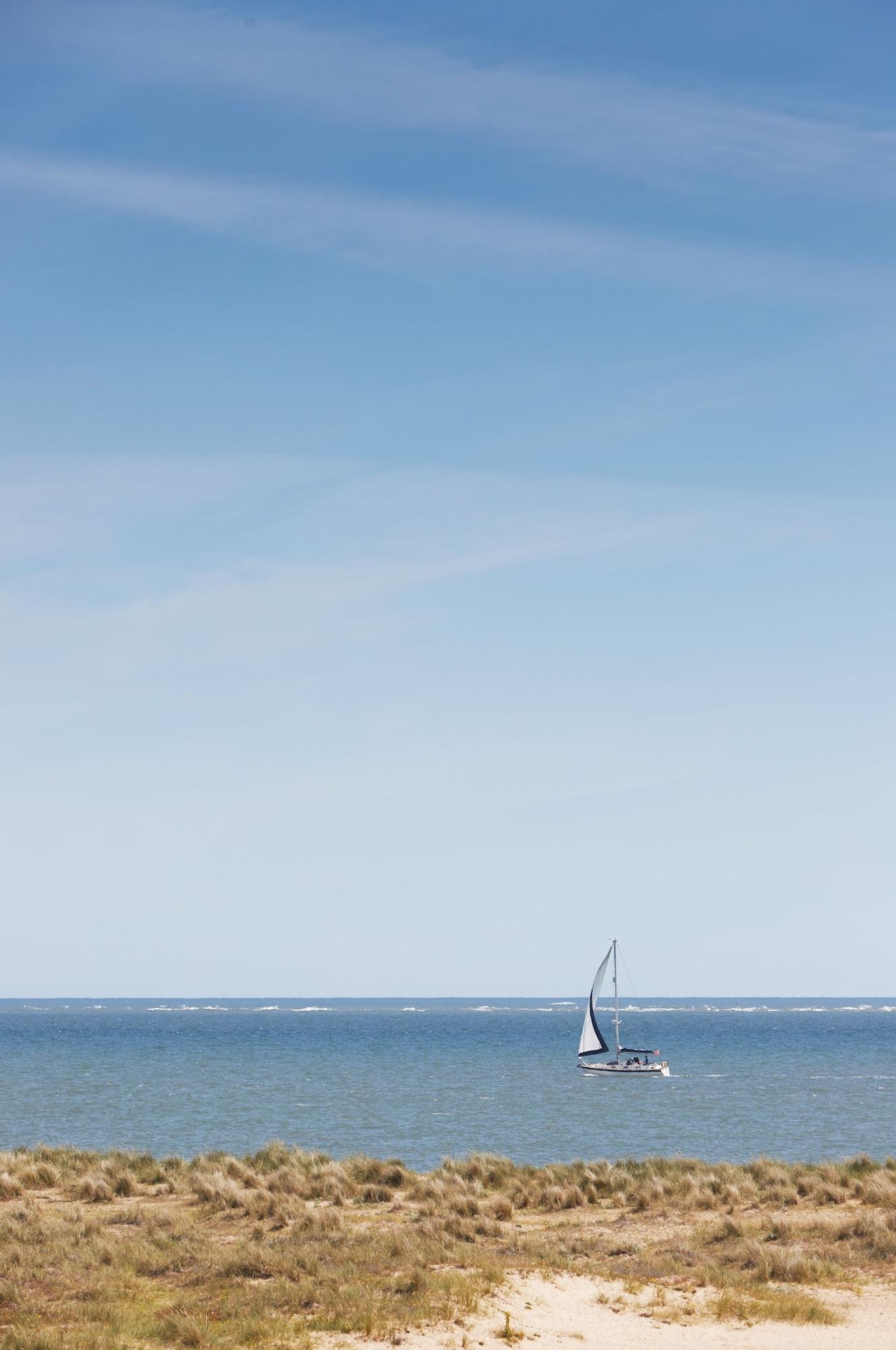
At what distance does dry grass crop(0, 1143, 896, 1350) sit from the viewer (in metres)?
17.9

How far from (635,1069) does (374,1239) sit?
7315 cm

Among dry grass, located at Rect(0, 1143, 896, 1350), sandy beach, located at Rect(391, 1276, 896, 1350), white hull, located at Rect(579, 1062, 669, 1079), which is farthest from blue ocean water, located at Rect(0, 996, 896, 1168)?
sandy beach, located at Rect(391, 1276, 896, 1350)

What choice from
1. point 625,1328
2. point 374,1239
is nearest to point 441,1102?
point 374,1239

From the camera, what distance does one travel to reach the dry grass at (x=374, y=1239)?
17922mm

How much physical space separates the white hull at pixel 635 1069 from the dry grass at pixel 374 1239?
60377mm

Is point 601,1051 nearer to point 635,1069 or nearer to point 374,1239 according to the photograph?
point 635,1069

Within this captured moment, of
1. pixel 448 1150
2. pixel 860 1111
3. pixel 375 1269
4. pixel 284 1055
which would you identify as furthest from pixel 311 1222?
pixel 284 1055

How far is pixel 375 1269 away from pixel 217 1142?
2827 centimetres

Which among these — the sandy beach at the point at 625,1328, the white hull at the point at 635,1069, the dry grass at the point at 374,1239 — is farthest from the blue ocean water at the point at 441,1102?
the sandy beach at the point at 625,1328

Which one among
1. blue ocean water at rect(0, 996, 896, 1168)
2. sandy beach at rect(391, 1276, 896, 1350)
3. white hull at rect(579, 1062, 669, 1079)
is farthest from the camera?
white hull at rect(579, 1062, 669, 1079)

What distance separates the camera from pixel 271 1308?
18062 millimetres

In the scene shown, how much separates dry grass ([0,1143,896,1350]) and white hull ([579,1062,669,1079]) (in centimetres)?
6038

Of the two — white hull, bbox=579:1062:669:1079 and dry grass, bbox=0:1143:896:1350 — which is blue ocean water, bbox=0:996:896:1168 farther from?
dry grass, bbox=0:1143:896:1350

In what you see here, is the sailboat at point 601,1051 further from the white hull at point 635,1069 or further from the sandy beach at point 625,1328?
the sandy beach at point 625,1328
